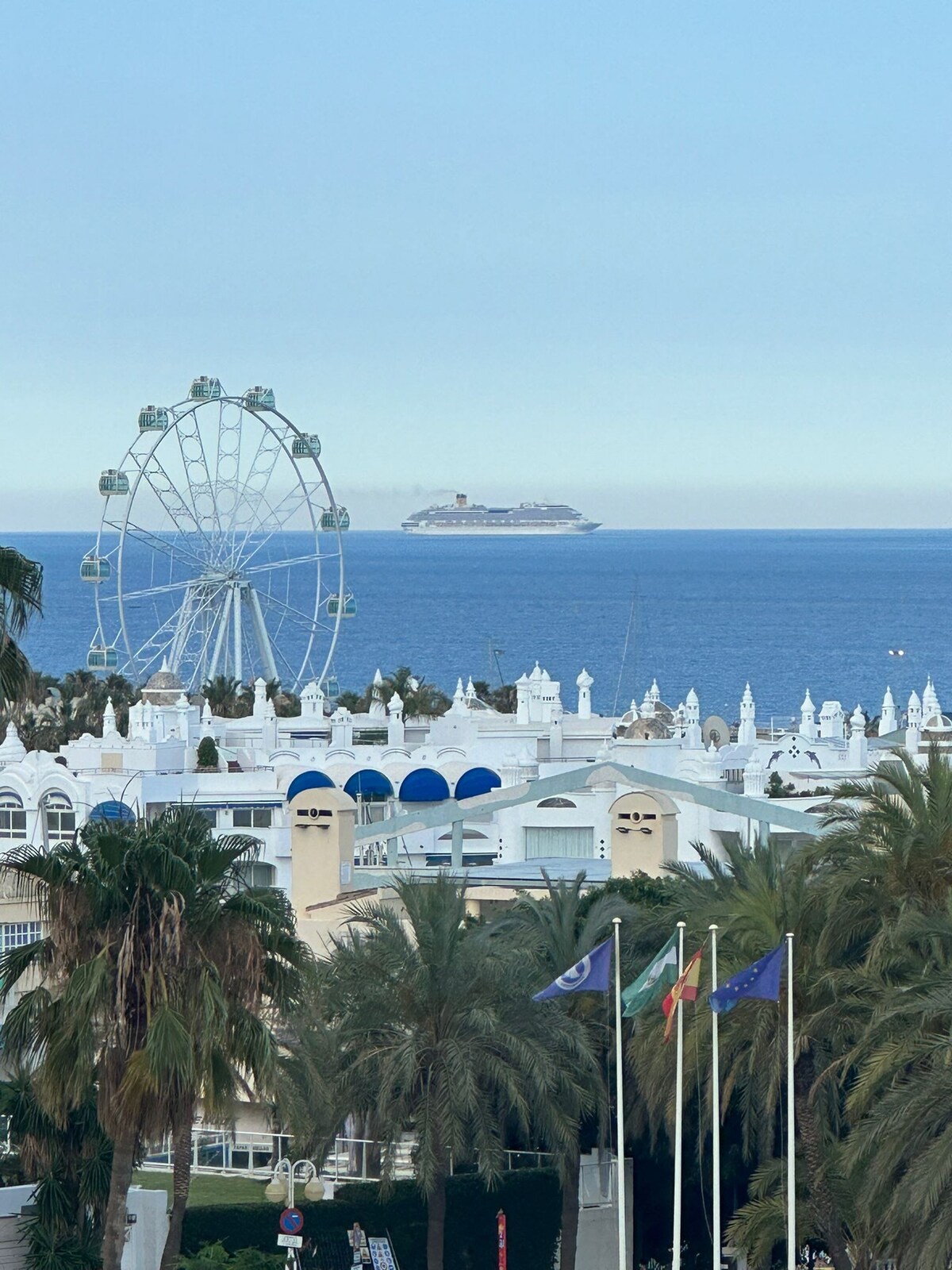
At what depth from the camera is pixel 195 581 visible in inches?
2953

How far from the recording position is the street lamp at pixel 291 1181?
24453 mm

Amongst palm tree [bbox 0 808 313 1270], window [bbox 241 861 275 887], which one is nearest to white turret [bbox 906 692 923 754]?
window [bbox 241 861 275 887]

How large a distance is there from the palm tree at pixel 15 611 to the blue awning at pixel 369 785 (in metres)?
36.6

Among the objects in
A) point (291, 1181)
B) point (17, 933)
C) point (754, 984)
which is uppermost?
point (754, 984)

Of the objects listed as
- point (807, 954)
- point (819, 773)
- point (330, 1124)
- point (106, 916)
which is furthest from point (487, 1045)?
point (819, 773)

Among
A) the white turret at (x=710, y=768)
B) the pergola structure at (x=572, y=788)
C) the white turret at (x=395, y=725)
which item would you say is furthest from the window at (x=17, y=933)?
the white turret at (x=395, y=725)

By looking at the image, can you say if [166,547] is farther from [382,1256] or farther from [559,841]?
[382,1256]

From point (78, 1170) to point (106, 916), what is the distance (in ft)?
10.2

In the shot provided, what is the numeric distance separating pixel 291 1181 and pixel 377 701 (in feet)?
184

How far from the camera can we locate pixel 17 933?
Answer: 35.1 m

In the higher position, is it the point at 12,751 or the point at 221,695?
the point at 12,751

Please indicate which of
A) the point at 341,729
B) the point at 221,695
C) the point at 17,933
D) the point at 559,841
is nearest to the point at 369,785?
the point at 559,841

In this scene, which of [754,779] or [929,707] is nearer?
[754,779]

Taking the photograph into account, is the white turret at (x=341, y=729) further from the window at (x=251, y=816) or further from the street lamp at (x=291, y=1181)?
the street lamp at (x=291, y=1181)
